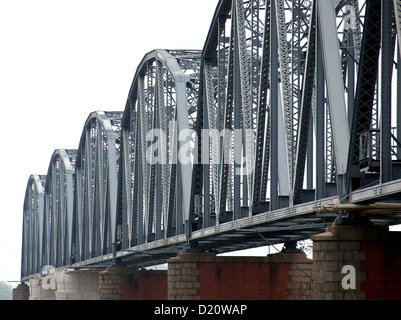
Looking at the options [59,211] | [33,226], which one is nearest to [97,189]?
[59,211]

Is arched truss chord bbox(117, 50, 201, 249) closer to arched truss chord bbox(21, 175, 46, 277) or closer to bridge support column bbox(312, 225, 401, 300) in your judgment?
bridge support column bbox(312, 225, 401, 300)

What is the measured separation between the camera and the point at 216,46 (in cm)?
5459

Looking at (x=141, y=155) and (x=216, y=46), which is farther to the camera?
(x=141, y=155)

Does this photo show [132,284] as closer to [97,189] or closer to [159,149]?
[97,189]

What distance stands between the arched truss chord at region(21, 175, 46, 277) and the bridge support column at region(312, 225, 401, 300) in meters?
113

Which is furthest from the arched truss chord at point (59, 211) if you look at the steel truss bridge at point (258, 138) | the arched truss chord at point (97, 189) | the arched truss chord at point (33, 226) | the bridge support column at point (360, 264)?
the bridge support column at point (360, 264)

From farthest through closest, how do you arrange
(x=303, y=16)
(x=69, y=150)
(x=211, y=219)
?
(x=69, y=150), (x=211, y=219), (x=303, y=16)

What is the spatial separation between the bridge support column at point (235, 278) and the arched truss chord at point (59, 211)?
5476 cm

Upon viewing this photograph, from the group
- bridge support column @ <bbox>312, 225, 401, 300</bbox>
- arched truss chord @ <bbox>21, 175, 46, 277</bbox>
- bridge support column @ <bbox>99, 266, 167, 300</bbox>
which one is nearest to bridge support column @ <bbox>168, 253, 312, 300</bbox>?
bridge support column @ <bbox>312, 225, 401, 300</bbox>

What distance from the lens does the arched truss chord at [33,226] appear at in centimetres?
14712

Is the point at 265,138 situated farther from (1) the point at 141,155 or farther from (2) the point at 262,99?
(1) the point at 141,155

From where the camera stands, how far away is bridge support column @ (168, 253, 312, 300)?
52.8m
